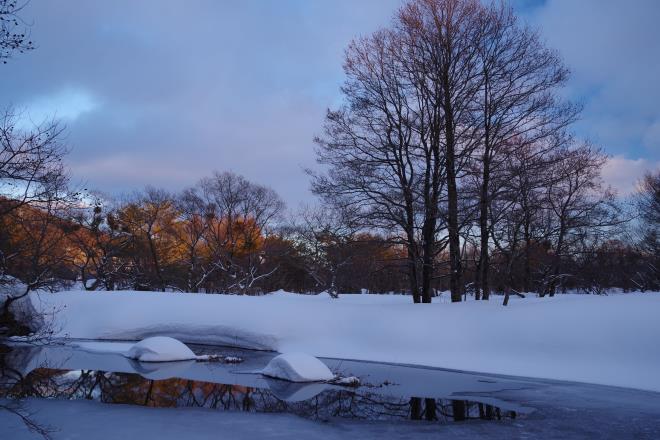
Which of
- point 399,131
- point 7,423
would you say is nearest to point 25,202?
point 7,423

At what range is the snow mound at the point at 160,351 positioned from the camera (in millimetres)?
16594

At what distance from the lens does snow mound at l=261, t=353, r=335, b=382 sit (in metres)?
13.8

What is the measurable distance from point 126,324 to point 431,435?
16680 mm

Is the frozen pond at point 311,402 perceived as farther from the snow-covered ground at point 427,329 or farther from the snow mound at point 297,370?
the snow-covered ground at point 427,329

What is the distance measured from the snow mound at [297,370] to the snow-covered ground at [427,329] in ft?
11.6

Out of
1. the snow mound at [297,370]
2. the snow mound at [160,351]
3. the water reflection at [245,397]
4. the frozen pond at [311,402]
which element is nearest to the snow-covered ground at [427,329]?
the frozen pond at [311,402]

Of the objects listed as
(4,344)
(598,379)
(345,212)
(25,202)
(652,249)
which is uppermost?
(652,249)

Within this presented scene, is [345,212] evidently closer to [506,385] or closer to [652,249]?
[506,385]

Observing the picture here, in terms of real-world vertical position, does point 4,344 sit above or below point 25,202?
below

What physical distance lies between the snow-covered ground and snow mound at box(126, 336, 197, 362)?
8.77 ft

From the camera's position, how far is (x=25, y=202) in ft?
33.7

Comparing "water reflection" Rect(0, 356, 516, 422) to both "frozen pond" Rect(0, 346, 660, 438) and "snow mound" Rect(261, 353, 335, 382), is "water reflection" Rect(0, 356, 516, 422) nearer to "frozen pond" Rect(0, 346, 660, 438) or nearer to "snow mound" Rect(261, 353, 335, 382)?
"frozen pond" Rect(0, 346, 660, 438)

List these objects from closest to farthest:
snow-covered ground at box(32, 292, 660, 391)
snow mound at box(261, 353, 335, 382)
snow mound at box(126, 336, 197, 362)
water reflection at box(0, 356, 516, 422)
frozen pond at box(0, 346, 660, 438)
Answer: frozen pond at box(0, 346, 660, 438) → water reflection at box(0, 356, 516, 422) → snow mound at box(261, 353, 335, 382) → snow-covered ground at box(32, 292, 660, 391) → snow mound at box(126, 336, 197, 362)

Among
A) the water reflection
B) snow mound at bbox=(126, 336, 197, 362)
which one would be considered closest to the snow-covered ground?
snow mound at bbox=(126, 336, 197, 362)
